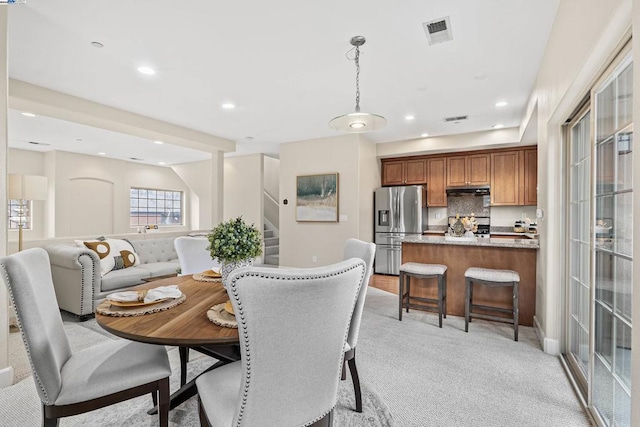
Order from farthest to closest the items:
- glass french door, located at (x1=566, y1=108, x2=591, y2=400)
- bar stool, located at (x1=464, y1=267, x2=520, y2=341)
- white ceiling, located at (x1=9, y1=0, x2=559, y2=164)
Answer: bar stool, located at (x1=464, y1=267, x2=520, y2=341)
white ceiling, located at (x1=9, y1=0, x2=559, y2=164)
glass french door, located at (x1=566, y1=108, x2=591, y2=400)

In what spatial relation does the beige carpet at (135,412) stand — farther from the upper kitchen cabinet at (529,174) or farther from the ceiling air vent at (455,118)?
the upper kitchen cabinet at (529,174)

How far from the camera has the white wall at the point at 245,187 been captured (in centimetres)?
703

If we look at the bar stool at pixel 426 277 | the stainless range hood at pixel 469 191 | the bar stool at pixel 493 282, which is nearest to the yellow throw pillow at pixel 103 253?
the bar stool at pixel 426 277

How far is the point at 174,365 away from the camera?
92.1 inches

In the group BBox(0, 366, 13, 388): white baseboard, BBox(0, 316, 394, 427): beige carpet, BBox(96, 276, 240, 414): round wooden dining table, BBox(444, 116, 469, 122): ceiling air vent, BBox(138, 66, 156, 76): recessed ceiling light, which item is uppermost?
BBox(444, 116, 469, 122): ceiling air vent

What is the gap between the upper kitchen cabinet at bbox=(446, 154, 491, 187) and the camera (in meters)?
5.55

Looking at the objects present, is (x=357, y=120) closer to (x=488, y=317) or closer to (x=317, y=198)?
(x=488, y=317)

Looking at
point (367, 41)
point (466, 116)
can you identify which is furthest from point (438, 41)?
point (466, 116)

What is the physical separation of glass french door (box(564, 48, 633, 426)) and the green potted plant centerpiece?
1.77 m

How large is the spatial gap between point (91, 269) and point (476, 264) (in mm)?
4283

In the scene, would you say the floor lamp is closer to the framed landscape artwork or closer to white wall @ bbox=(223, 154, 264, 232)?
the framed landscape artwork

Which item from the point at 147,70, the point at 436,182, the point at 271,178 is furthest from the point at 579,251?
the point at 271,178

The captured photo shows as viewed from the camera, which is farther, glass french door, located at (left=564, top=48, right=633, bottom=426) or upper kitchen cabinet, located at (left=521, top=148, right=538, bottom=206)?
upper kitchen cabinet, located at (left=521, top=148, right=538, bottom=206)

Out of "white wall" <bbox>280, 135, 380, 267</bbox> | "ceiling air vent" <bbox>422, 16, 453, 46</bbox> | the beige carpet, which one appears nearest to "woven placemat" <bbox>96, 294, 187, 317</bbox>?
the beige carpet
